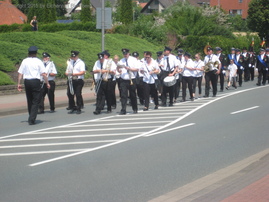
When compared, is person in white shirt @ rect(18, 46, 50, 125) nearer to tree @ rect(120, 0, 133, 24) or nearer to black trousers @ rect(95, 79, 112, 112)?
black trousers @ rect(95, 79, 112, 112)

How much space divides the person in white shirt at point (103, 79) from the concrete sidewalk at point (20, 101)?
2.66 m

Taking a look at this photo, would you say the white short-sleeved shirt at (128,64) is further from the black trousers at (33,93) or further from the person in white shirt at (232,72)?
the person in white shirt at (232,72)

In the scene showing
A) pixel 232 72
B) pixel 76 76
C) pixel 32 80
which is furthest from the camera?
pixel 232 72

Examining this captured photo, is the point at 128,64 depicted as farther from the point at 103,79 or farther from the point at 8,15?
the point at 8,15

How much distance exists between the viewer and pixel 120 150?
1099cm

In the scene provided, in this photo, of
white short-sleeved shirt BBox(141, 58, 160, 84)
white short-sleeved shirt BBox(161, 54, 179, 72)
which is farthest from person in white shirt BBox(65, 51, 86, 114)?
white short-sleeved shirt BBox(161, 54, 179, 72)

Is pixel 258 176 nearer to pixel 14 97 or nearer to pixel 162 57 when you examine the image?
pixel 162 57

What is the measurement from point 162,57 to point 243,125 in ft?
19.6

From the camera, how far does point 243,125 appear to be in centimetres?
1448

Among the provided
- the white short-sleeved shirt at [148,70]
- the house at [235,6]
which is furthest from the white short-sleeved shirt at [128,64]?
the house at [235,6]

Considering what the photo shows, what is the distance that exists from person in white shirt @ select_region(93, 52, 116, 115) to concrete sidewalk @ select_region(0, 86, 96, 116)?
2661mm

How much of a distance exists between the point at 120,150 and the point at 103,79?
6.11 metres

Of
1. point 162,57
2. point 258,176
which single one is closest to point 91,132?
point 258,176

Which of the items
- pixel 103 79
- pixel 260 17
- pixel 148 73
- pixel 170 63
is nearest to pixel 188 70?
pixel 170 63
